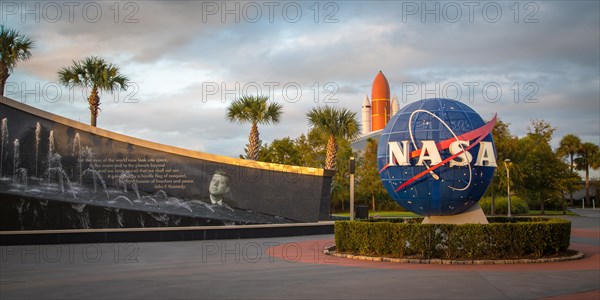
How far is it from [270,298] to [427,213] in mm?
9670

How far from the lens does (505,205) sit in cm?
5622

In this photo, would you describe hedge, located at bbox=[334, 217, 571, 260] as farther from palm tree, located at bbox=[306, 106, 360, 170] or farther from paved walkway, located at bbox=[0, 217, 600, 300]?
palm tree, located at bbox=[306, 106, 360, 170]

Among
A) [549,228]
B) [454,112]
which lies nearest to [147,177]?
[454,112]

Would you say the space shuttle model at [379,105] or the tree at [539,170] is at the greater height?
the space shuttle model at [379,105]

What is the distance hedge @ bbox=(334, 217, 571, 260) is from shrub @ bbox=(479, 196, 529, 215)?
39597mm

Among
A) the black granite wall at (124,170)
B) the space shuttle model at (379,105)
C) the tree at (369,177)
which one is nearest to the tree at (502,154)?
the tree at (369,177)

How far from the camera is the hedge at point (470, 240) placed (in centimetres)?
1695

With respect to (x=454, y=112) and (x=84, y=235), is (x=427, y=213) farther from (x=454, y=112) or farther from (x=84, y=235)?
(x=84, y=235)

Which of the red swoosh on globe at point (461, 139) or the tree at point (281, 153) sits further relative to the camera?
the tree at point (281, 153)

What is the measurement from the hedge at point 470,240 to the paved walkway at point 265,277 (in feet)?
3.25

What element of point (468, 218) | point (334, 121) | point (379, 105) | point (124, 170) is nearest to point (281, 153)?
point (334, 121)

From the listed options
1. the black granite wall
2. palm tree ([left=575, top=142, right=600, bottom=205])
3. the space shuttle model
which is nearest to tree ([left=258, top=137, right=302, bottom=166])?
the black granite wall

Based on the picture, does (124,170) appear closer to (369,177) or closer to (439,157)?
(439,157)

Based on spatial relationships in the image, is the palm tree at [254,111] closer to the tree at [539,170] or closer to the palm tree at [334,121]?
the palm tree at [334,121]
